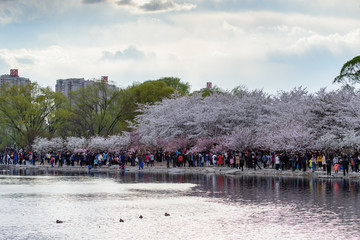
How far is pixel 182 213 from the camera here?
1850 centimetres

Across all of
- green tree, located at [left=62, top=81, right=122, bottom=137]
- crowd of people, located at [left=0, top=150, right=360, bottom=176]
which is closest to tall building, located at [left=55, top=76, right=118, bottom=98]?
green tree, located at [left=62, top=81, right=122, bottom=137]

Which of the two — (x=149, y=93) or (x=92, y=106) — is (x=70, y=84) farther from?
(x=149, y=93)

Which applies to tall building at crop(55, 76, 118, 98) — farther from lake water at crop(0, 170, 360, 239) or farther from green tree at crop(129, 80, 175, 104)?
lake water at crop(0, 170, 360, 239)

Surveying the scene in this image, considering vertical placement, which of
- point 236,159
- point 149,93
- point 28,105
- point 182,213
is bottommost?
point 182,213

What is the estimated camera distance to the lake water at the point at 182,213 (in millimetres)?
14586

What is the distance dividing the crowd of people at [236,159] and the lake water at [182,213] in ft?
46.9

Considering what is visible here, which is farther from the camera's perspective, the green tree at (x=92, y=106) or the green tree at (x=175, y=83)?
the green tree at (x=175, y=83)

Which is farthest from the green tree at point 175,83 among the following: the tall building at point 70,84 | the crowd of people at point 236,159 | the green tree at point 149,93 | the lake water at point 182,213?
the lake water at point 182,213

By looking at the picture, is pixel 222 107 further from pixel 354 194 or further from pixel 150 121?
pixel 354 194

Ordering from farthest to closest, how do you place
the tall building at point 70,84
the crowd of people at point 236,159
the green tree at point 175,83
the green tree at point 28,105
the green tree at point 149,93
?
the tall building at point 70,84 → the green tree at point 175,83 → the green tree at point 28,105 → the green tree at point 149,93 → the crowd of people at point 236,159

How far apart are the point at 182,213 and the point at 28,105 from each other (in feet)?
230

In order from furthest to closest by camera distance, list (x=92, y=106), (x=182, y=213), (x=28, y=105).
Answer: (x=28, y=105)
(x=92, y=106)
(x=182, y=213)

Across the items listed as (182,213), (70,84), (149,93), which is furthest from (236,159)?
(70,84)

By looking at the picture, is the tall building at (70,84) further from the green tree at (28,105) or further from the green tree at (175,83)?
the green tree at (28,105)
